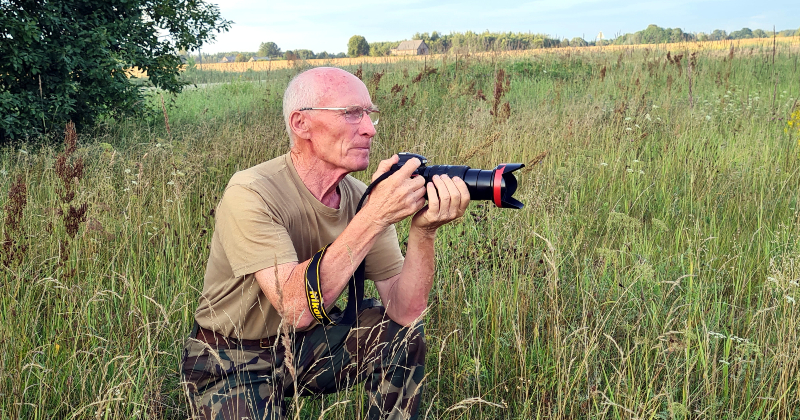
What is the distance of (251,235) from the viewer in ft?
5.65

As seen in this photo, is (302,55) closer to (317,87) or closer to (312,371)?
(317,87)

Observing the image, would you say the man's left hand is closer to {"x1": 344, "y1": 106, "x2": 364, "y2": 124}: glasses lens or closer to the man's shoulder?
{"x1": 344, "y1": 106, "x2": 364, "y2": 124}: glasses lens

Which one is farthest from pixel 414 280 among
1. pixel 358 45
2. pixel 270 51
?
pixel 358 45

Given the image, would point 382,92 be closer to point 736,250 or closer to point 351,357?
point 736,250

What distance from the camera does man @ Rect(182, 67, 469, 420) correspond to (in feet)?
5.55

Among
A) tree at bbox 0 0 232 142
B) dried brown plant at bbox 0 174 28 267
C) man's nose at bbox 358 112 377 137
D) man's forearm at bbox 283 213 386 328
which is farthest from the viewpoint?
tree at bbox 0 0 232 142

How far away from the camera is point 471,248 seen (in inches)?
122

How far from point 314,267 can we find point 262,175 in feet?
1.55

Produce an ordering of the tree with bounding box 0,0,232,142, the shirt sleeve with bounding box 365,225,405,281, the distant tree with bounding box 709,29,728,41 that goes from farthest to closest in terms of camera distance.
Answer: the distant tree with bounding box 709,29,728,41
the tree with bounding box 0,0,232,142
the shirt sleeve with bounding box 365,225,405,281

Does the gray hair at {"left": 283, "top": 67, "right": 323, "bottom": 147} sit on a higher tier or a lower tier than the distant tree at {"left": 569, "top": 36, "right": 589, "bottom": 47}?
lower

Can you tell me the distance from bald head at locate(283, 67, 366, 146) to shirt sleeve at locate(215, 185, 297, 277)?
37 centimetres

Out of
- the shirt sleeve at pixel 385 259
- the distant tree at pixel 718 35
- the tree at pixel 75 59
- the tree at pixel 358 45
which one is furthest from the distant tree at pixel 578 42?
the tree at pixel 358 45

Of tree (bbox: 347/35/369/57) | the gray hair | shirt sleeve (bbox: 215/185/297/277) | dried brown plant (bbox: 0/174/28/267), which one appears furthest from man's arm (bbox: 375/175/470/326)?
tree (bbox: 347/35/369/57)

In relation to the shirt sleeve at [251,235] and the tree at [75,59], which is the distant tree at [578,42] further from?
the shirt sleeve at [251,235]
